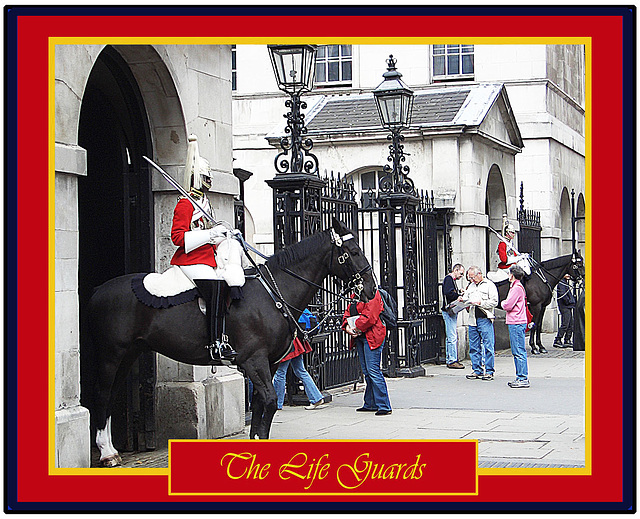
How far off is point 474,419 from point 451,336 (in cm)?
618

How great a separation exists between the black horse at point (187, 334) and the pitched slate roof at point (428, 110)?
11.0 m

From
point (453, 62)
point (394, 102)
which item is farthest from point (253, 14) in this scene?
point (453, 62)

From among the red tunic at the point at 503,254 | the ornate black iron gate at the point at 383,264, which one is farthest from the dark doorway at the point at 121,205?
the red tunic at the point at 503,254

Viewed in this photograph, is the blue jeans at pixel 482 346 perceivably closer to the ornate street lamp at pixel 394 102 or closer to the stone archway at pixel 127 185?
the ornate street lamp at pixel 394 102

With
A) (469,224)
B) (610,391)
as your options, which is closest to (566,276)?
(469,224)

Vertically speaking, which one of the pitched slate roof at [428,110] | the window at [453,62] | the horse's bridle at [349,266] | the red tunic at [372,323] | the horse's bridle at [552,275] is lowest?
the red tunic at [372,323]

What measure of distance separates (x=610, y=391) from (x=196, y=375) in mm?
4597

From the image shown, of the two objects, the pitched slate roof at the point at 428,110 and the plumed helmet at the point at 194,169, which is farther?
the pitched slate roof at the point at 428,110

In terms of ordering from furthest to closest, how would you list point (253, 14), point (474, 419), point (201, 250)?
point (474, 419) < point (201, 250) < point (253, 14)

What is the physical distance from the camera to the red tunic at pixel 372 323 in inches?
472

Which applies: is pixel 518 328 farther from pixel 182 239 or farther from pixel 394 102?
pixel 182 239

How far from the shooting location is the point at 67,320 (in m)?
8.14

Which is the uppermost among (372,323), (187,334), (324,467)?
(187,334)

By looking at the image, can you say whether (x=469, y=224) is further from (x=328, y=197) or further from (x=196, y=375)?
(x=196, y=375)
